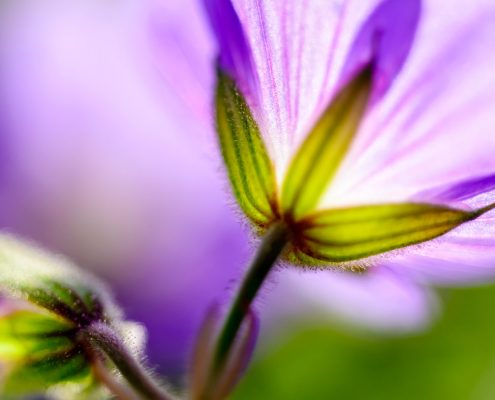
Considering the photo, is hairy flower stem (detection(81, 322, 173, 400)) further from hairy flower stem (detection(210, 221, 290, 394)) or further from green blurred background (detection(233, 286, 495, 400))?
green blurred background (detection(233, 286, 495, 400))

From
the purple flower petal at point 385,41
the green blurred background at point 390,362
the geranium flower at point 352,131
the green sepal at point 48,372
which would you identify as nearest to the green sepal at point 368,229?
the geranium flower at point 352,131

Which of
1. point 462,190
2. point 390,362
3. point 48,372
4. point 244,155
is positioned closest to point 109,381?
point 48,372

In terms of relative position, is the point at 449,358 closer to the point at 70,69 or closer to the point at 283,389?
the point at 283,389

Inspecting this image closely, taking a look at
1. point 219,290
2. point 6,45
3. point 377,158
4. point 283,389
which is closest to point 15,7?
point 6,45

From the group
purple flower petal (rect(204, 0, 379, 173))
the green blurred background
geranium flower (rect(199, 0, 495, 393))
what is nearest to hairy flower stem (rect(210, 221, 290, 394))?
geranium flower (rect(199, 0, 495, 393))

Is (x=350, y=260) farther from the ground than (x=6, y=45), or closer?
farther from the ground

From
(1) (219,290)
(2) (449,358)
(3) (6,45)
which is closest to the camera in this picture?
(1) (219,290)

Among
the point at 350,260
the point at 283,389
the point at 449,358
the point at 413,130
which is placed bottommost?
the point at 283,389
